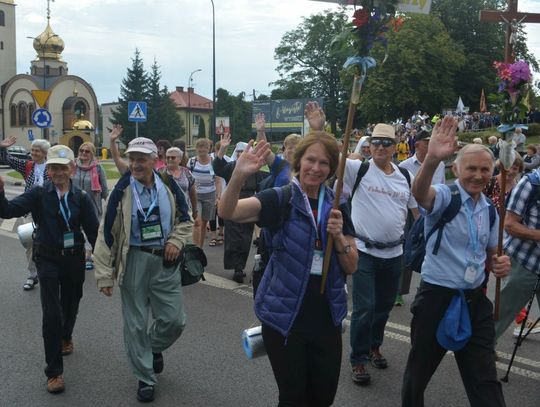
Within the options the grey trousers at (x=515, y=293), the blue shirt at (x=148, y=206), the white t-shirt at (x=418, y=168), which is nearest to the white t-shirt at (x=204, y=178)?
the white t-shirt at (x=418, y=168)

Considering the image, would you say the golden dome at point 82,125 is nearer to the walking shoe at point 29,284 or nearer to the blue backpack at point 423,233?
the walking shoe at point 29,284

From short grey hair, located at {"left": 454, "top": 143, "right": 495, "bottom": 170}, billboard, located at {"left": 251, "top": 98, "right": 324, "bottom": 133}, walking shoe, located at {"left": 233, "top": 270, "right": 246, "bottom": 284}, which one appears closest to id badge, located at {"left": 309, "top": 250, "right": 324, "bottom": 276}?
short grey hair, located at {"left": 454, "top": 143, "right": 495, "bottom": 170}

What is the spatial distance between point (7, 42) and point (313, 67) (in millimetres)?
35920

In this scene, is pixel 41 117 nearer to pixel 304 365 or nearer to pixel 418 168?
pixel 418 168

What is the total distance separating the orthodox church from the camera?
6469cm

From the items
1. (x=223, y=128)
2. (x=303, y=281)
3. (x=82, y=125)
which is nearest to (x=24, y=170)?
(x=223, y=128)

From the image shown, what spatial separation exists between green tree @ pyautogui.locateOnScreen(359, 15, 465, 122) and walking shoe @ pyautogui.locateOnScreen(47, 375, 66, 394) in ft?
146

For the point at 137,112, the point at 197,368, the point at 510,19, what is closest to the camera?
the point at 510,19

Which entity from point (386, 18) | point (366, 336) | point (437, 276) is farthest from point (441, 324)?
point (386, 18)

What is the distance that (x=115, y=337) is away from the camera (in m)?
5.57

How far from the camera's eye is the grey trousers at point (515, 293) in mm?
4496

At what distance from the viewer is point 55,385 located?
171 inches

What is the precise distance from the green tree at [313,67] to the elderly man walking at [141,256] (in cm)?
6433

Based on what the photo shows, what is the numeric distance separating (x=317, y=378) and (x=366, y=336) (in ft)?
5.11
